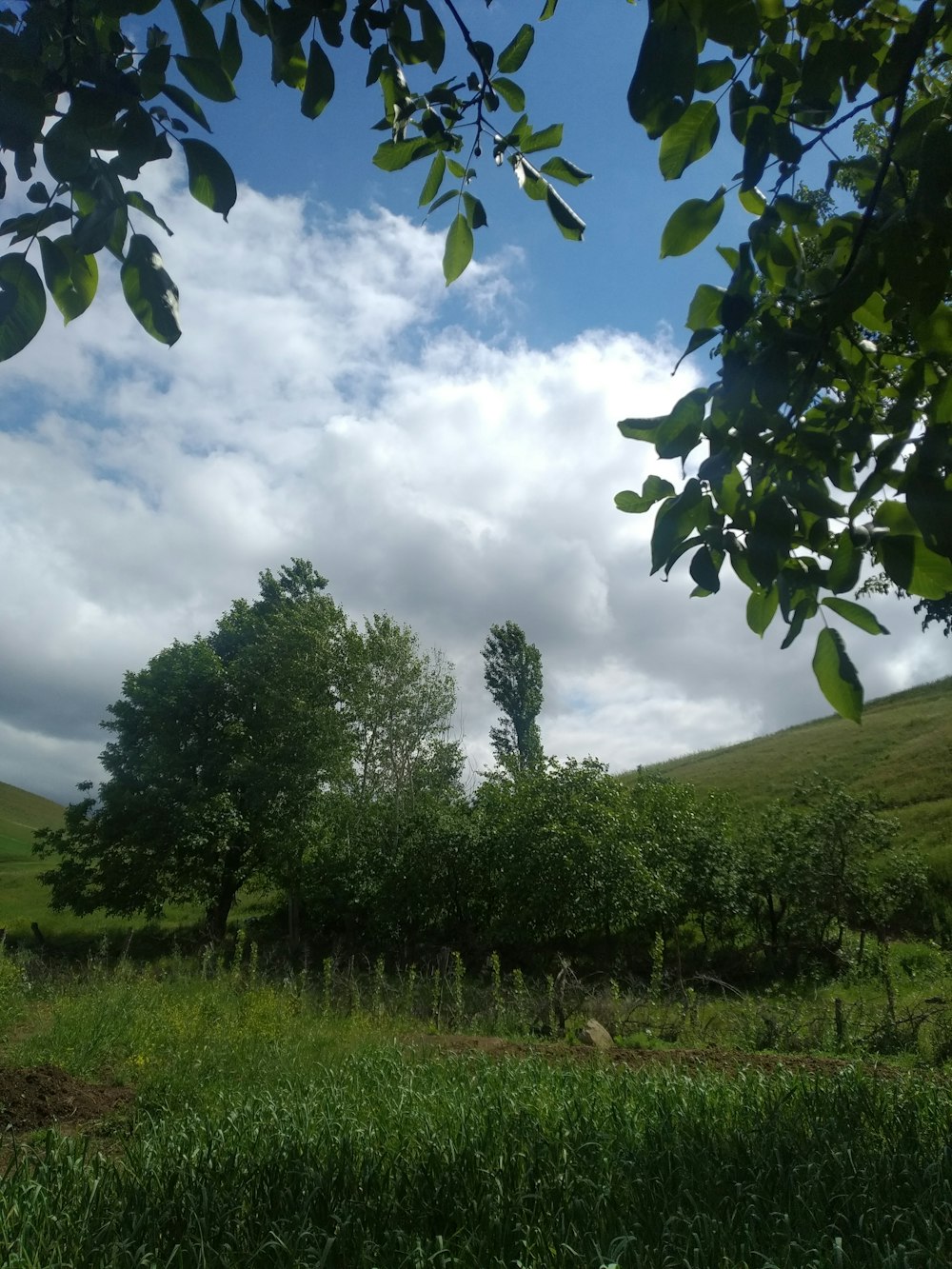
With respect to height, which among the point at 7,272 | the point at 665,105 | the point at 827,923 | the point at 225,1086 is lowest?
the point at 225,1086

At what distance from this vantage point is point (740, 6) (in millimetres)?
1580

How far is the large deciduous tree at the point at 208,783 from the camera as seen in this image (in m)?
21.9

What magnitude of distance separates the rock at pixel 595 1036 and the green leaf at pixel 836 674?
810 cm

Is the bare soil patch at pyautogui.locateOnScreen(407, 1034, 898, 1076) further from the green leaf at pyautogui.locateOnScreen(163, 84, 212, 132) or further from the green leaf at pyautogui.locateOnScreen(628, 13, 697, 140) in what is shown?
the green leaf at pyautogui.locateOnScreen(163, 84, 212, 132)

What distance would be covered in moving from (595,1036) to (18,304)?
30.7 feet

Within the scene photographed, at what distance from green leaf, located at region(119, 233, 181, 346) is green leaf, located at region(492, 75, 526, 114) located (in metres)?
1.23

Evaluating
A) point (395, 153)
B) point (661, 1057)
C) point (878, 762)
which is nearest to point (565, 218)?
point (395, 153)

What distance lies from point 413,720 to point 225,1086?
22.9 m

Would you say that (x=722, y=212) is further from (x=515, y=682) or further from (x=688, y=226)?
(x=515, y=682)

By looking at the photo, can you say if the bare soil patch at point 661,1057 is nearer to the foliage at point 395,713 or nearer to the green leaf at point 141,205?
the green leaf at point 141,205

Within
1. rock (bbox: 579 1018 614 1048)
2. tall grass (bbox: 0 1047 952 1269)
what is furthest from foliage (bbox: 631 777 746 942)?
tall grass (bbox: 0 1047 952 1269)

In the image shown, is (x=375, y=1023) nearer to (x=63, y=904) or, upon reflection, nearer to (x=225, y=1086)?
(x=225, y=1086)

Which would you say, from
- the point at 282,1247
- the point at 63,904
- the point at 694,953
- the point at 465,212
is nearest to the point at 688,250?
the point at 465,212

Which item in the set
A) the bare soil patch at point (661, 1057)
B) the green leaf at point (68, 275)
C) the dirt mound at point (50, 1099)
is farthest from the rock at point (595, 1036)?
the green leaf at point (68, 275)
